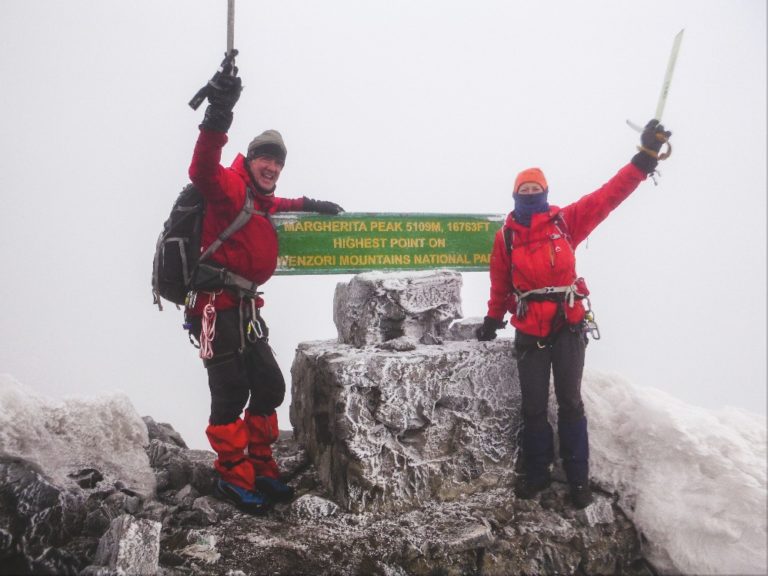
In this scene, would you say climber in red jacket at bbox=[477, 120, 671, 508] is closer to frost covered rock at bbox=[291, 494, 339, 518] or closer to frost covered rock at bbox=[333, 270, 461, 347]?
frost covered rock at bbox=[333, 270, 461, 347]

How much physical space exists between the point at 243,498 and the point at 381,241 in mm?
2590

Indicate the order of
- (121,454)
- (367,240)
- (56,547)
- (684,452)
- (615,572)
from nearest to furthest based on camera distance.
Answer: (56,547)
(615,572)
(684,452)
(121,454)
(367,240)

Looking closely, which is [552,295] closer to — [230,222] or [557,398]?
[557,398]

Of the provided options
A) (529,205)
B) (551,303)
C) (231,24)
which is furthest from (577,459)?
(231,24)

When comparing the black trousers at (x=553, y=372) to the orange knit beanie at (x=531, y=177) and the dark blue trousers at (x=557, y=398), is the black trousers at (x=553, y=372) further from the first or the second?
the orange knit beanie at (x=531, y=177)

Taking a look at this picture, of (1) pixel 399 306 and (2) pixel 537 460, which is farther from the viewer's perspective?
(1) pixel 399 306

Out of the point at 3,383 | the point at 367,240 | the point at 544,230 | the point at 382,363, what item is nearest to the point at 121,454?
the point at 3,383

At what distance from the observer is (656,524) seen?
13.1ft

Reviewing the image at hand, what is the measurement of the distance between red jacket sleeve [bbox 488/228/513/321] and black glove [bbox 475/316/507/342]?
44 millimetres

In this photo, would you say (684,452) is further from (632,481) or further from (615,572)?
(615,572)

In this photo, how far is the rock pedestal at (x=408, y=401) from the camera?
4191 millimetres

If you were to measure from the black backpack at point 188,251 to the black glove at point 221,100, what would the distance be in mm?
624

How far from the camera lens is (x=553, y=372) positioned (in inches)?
168

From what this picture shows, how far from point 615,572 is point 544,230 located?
101 inches
